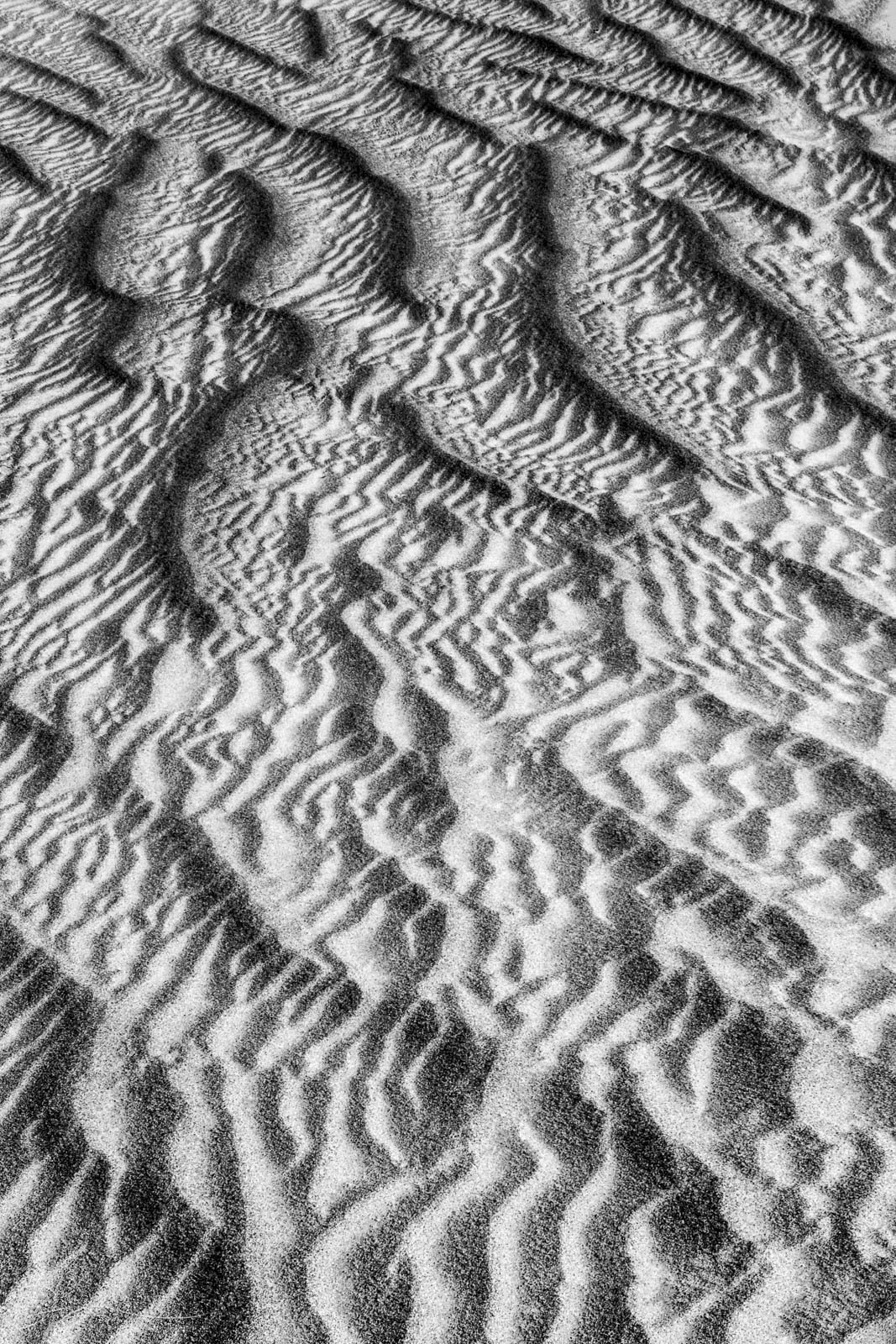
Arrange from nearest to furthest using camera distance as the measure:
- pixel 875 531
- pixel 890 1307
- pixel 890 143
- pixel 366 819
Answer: pixel 890 1307, pixel 366 819, pixel 875 531, pixel 890 143

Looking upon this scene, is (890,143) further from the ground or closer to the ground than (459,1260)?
further from the ground

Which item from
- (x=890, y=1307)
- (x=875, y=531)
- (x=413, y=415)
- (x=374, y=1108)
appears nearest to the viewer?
(x=890, y=1307)

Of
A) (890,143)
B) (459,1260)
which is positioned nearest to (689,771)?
(459,1260)

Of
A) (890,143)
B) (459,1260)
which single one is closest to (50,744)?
(459,1260)

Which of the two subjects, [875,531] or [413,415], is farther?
[413,415]

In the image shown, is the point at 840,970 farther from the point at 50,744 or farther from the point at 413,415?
the point at 413,415

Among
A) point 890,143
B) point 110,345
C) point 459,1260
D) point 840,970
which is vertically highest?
point 890,143
